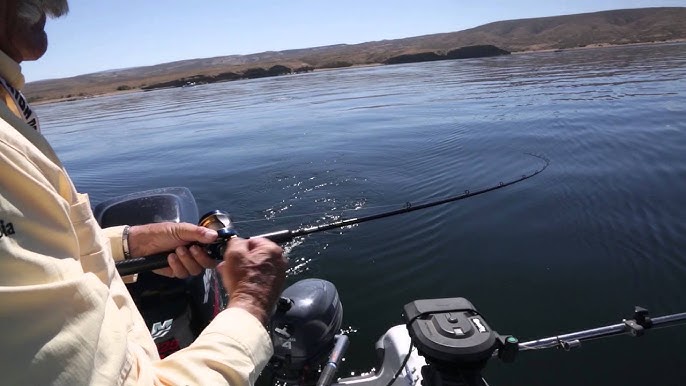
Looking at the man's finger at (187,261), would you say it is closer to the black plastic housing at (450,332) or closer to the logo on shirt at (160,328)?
the logo on shirt at (160,328)

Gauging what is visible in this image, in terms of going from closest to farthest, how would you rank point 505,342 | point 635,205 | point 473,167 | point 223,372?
point 223,372 < point 505,342 < point 635,205 < point 473,167

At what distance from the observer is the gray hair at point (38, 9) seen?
4.29 ft

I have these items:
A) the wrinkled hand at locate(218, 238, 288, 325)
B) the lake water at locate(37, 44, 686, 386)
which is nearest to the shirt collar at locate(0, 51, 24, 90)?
the wrinkled hand at locate(218, 238, 288, 325)

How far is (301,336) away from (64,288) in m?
2.08

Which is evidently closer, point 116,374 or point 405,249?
point 116,374

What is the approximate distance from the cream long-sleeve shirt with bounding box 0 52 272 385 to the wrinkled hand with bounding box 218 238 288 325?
0.30 feet

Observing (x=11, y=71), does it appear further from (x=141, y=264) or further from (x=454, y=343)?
(x=454, y=343)

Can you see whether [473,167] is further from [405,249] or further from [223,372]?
[223,372]

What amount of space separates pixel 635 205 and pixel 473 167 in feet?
9.56

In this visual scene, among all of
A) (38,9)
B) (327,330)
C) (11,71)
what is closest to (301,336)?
(327,330)

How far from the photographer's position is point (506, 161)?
8.43 metres

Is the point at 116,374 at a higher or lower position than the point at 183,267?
higher

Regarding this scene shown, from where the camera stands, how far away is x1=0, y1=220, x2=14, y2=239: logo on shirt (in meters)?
0.88

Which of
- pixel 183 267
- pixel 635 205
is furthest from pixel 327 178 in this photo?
pixel 183 267
